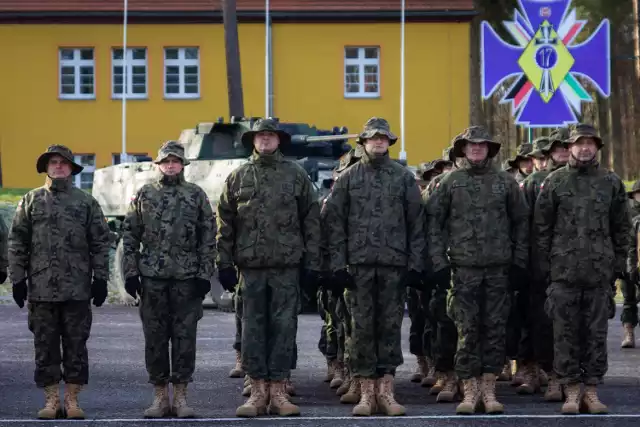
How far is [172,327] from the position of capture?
1283 centimetres

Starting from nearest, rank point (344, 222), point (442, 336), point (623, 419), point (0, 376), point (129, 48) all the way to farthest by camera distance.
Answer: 1. point (623, 419)
2. point (344, 222)
3. point (442, 336)
4. point (0, 376)
5. point (129, 48)

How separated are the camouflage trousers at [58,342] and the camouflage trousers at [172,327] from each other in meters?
0.47

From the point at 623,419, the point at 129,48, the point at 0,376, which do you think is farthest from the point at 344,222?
the point at 129,48

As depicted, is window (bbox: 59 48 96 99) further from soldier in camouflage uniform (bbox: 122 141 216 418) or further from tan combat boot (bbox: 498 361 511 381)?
soldier in camouflage uniform (bbox: 122 141 216 418)

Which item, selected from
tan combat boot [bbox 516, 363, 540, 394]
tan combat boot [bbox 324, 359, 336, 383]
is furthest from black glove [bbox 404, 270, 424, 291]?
tan combat boot [bbox 324, 359, 336, 383]

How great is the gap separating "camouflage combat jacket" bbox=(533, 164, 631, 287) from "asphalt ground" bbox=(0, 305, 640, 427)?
104 centimetres

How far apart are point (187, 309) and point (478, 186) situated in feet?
7.62

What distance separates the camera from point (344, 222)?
1309cm

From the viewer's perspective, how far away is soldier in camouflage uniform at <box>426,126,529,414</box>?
12906 mm

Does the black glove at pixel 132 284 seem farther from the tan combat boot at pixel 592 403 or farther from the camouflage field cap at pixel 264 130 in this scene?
the tan combat boot at pixel 592 403

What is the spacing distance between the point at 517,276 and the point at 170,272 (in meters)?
2.58

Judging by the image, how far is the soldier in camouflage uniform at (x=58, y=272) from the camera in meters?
12.6

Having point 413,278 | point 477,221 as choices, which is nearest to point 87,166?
point 413,278

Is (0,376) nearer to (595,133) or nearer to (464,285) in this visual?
(464,285)
